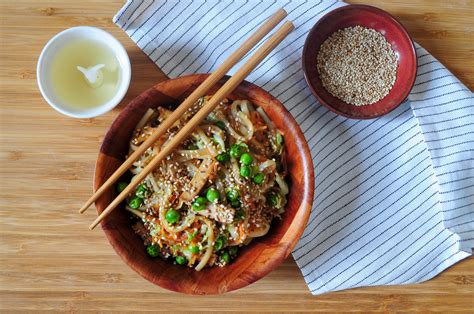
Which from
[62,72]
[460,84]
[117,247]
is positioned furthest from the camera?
[460,84]

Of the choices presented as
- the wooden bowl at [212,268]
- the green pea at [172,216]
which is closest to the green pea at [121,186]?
the wooden bowl at [212,268]

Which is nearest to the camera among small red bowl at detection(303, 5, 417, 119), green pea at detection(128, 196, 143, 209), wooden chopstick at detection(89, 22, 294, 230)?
wooden chopstick at detection(89, 22, 294, 230)

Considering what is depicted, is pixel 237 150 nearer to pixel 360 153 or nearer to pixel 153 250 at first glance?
pixel 153 250

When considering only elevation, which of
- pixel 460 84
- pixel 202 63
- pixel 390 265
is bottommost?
pixel 390 265

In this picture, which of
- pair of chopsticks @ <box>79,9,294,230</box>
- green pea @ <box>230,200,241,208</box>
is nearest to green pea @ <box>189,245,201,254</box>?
green pea @ <box>230,200,241,208</box>

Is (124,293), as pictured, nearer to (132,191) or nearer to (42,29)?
(132,191)

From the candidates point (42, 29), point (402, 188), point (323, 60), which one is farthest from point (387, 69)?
point (42, 29)

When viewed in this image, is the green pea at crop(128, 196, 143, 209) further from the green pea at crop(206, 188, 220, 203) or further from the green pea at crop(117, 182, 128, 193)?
the green pea at crop(206, 188, 220, 203)
